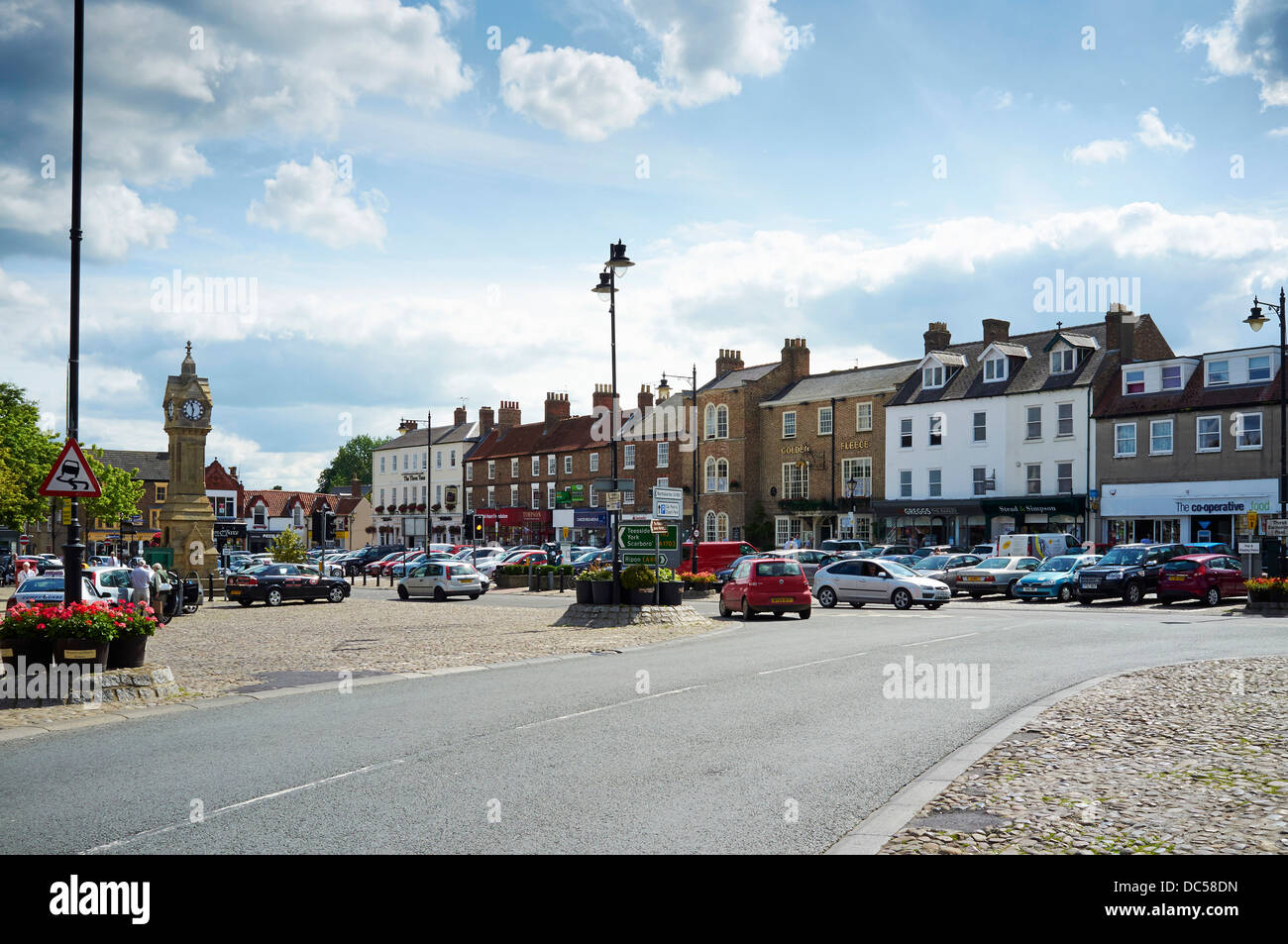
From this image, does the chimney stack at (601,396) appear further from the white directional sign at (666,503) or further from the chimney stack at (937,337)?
the white directional sign at (666,503)

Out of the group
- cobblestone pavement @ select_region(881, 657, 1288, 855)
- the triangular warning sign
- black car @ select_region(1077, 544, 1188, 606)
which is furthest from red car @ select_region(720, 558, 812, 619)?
the triangular warning sign

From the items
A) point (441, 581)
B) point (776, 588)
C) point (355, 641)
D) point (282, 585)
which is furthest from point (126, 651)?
point (441, 581)

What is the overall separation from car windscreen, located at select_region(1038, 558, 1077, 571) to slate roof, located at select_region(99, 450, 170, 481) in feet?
327

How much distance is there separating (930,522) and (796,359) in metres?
15.9

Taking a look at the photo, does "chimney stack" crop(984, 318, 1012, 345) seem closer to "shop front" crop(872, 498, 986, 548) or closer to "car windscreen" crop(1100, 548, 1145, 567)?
"shop front" crop(872, 498, 986, 548)

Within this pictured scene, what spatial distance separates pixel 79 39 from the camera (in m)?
14.0

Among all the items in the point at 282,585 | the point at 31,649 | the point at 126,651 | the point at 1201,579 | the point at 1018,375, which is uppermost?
the point at 1018,375

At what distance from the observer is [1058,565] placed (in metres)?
35.5

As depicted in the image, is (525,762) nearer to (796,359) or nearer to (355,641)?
(355,641)

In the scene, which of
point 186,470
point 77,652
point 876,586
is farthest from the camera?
point 186,470

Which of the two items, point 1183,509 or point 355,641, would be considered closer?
point 355,641

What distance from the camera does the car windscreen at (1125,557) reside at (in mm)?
35250

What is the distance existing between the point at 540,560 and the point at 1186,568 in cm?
2808
